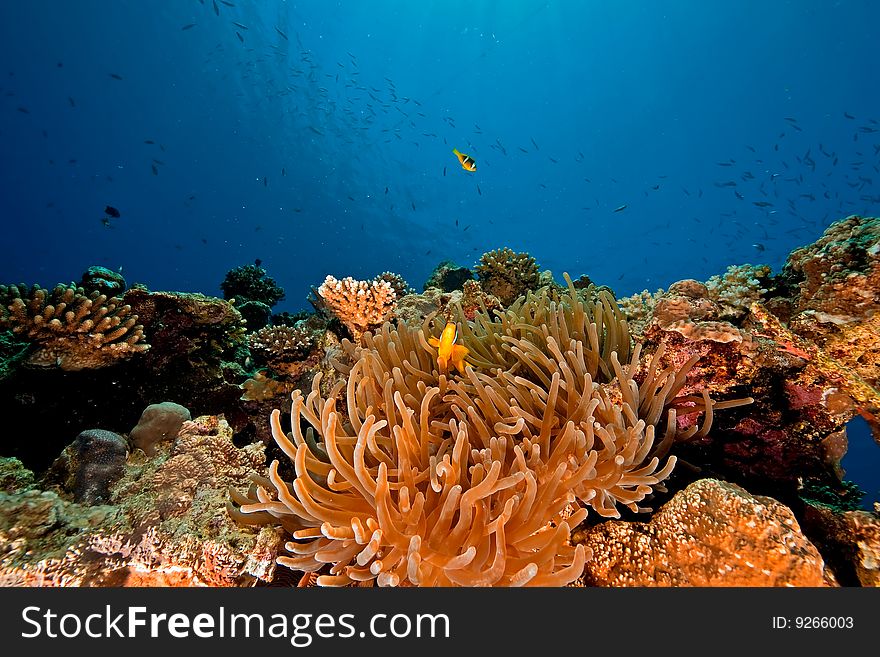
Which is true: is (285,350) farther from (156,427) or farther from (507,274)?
(507,274)

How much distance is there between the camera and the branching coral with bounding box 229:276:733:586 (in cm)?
187

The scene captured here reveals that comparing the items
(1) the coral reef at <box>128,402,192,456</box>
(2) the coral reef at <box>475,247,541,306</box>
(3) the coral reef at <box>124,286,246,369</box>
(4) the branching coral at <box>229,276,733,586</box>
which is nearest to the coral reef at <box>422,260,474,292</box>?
(2) the coral reef at <box>475,247,541,306</box>

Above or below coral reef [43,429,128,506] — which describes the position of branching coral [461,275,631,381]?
above

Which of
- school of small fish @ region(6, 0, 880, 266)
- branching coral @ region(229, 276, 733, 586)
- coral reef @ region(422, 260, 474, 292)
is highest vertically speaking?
school of small fish @ region(6, 0, 880, 266)

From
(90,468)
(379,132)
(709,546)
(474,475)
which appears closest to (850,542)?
(709,546)

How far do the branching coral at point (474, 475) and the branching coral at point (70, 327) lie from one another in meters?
2.97

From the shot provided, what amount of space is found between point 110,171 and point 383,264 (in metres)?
50.9

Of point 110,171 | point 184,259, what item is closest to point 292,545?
point 110,171

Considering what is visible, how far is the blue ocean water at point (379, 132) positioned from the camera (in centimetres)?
5238

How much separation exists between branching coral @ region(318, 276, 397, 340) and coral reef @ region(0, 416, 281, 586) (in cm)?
334

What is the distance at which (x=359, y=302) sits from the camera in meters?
5.70

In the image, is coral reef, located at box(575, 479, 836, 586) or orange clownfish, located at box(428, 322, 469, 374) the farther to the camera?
orange clownfish, located at box(428, 322, 469, 374)

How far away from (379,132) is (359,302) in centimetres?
7417

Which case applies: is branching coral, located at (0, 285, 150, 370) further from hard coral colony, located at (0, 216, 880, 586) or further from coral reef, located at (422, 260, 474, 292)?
coral reef, located at (422, 260, 474, 292)
